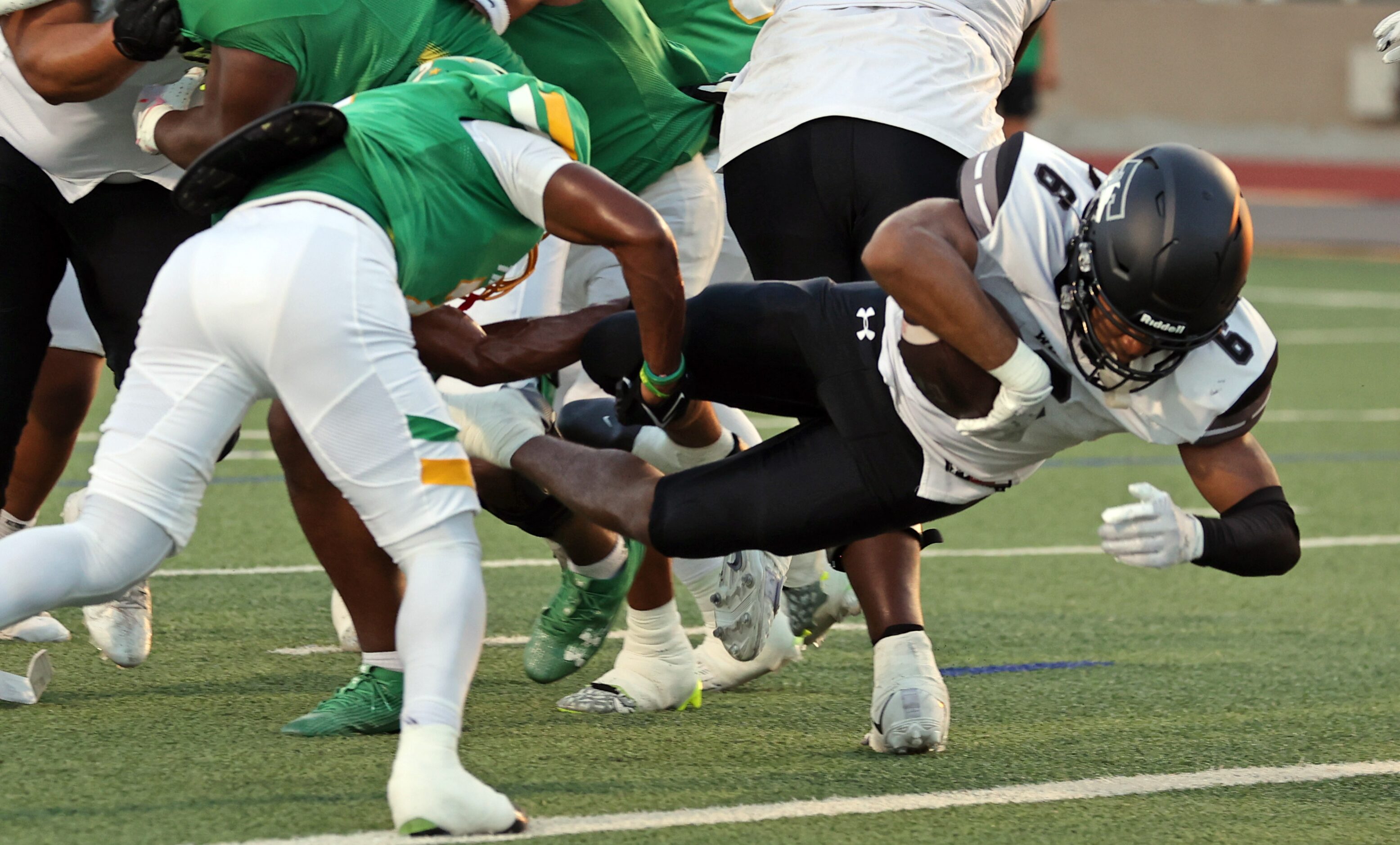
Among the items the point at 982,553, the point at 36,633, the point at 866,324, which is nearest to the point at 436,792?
the point at 866,324

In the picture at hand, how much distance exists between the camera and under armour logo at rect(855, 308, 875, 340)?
337 centimetres

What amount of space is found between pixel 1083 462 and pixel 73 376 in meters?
4.28

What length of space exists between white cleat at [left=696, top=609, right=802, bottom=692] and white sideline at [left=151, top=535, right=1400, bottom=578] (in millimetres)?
1262

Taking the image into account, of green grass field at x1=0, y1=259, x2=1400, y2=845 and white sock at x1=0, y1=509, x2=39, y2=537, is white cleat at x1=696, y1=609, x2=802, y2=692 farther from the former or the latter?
white sock at x1=0, y1=509, x2=39, y2=537

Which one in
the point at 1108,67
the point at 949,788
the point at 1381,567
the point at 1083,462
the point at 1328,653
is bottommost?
the point at 1108,67

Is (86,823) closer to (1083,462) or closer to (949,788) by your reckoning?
(949,788)

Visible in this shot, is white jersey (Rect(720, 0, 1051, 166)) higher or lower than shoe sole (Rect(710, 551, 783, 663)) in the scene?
higher

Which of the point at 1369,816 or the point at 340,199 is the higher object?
the point at 340,199

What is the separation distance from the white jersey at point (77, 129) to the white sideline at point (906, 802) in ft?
5.61

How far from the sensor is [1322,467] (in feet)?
24.2

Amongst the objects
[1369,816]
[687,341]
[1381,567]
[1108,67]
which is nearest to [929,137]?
[687,341]

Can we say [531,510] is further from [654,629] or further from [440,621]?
[440,621]

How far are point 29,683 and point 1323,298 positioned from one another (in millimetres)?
11285

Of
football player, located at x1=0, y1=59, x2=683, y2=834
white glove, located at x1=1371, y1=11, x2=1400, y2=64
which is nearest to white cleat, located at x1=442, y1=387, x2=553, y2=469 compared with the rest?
football player, located at x1=0, y1=59, x2=683, y2=834
